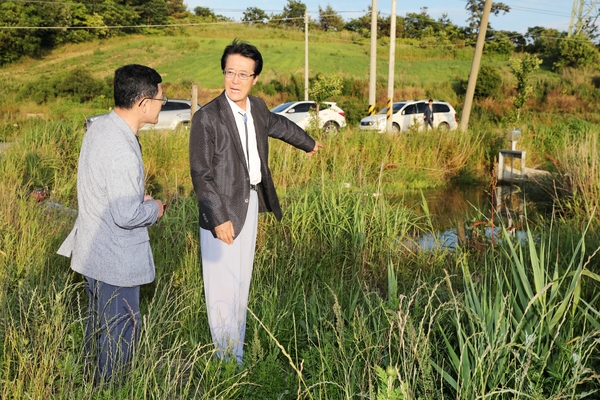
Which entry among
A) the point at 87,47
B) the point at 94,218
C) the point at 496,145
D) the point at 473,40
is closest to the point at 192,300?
the point at 94,218

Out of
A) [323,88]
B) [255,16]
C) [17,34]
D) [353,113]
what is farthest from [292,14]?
[323,88]

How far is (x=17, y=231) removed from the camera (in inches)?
196

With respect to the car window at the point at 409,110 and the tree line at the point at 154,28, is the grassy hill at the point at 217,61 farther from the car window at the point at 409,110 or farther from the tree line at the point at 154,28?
the car window at the point at 409,110

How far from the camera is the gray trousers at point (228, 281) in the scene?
11.1 feet

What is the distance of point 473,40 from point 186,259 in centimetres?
5580

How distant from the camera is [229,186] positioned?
3330 mm

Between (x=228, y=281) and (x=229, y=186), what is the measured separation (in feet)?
1.65

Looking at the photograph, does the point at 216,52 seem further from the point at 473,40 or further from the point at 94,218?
the point at 94,218

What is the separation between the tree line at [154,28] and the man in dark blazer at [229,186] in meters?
44.1

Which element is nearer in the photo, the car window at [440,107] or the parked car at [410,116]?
the parked car at [410,116]

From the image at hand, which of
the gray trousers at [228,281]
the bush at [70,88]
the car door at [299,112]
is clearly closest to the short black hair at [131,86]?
the gray trousers at [228,281]

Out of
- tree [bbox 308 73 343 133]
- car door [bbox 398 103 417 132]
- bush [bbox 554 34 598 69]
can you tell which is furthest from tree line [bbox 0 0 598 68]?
tree [bbox 308 73 343 133]

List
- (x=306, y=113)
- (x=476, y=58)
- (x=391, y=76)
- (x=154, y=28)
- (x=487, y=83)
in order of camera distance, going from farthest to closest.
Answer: (x=154, y=28)
(x=487, y=83)
(x=306, y=113)
(x=391, y=76)
(x=476, y=58)

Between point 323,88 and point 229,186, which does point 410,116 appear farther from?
point 229,186
